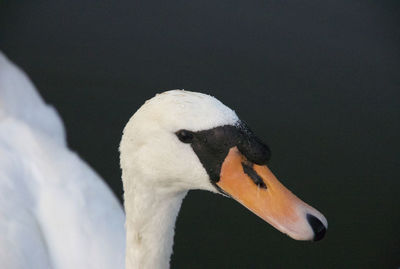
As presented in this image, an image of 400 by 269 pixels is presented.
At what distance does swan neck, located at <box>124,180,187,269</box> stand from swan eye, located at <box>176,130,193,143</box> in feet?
1.09

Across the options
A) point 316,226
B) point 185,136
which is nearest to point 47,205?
point 185,136

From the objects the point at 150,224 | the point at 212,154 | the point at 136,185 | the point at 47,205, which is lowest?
the point at 47,205

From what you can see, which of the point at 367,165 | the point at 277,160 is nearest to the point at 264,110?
the point at 277,160

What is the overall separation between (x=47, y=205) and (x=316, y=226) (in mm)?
2142

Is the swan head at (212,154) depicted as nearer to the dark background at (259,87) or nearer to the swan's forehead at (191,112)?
the swan's forehead at (191,112)

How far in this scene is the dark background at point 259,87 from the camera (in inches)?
183

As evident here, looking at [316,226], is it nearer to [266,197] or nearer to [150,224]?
[266,197]

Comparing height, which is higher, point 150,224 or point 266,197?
point 266,197

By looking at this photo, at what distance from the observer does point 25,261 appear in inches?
132

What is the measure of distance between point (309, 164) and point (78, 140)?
193 cm

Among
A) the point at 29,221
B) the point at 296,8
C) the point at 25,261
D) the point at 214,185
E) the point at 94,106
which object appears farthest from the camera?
the point at 296,8

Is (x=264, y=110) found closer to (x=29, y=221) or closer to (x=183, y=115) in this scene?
(x=29, y=221)

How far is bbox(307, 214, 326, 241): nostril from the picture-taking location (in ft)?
6.97

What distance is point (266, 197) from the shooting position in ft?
7.10
